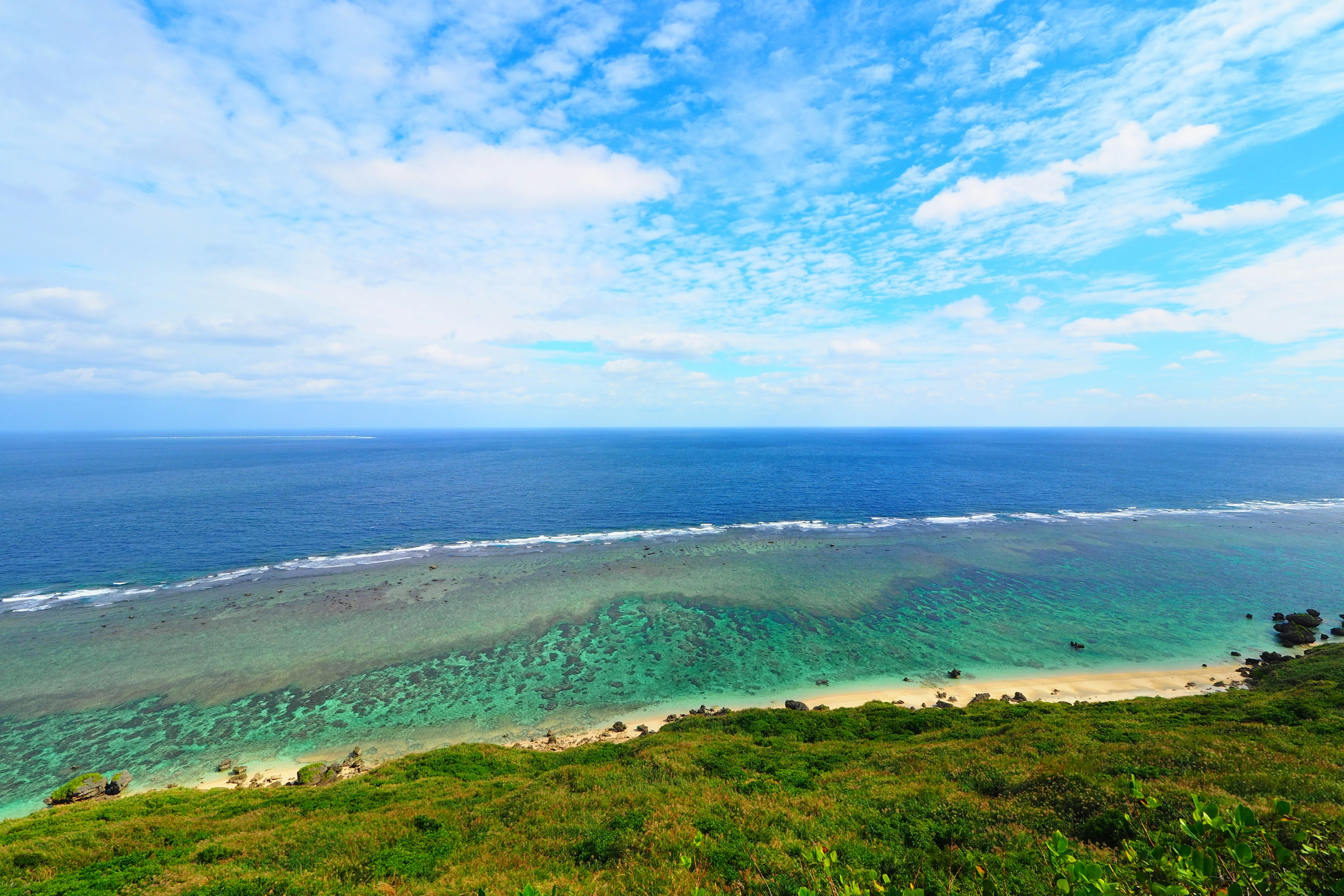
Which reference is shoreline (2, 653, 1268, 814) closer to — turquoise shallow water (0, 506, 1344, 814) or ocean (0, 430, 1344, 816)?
ocean (0, 430, 1344, 816)

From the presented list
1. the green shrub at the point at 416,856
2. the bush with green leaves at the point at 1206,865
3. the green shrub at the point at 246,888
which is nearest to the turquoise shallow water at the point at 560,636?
the green shrub at the point at 416,856

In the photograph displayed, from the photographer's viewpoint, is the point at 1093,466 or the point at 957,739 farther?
the point at 1093,466

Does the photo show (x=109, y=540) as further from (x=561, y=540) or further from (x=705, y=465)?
(x=705, y=465)

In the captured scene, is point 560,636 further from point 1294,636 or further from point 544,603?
point 1294,636

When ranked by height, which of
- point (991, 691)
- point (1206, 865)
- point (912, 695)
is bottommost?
point (912, 695)

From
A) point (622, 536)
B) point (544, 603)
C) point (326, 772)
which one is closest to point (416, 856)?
point (326, 772)

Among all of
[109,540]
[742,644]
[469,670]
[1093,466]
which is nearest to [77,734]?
[469,670]
